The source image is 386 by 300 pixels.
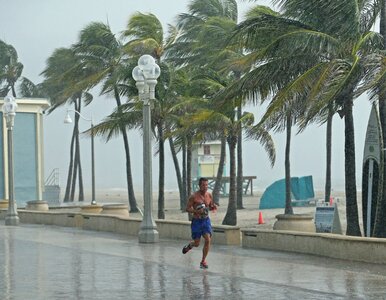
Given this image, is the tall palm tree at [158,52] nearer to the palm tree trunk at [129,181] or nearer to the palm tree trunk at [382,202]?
the palm tree trunk at [129,181]

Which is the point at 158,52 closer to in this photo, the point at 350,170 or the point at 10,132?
the point at 10,132

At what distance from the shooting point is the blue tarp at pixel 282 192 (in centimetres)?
4988

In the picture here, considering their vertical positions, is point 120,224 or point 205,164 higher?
point 205,164

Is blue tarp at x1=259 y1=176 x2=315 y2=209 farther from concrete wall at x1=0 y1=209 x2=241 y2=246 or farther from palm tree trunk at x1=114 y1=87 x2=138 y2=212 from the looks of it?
concrete wall at x1=0 y1=209 x2=241 y2=246

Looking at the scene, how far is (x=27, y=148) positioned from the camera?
5031 centimetres

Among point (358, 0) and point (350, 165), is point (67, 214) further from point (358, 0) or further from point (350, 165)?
point (358, 0)

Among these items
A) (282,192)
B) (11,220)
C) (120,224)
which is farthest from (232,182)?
(282,192)

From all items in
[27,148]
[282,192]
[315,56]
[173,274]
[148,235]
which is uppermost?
[315,56]

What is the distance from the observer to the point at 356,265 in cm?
1448

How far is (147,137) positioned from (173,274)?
22.7 feet

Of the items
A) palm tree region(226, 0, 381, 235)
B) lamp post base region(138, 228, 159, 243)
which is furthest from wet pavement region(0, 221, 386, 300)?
palm tree region(226, 0, 381, 235)

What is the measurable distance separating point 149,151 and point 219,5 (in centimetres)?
2957

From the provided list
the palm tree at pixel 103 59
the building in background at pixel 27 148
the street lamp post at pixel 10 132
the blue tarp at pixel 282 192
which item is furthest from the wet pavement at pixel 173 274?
the building in background at pixel 27 148

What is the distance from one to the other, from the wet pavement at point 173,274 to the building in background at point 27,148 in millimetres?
30438
